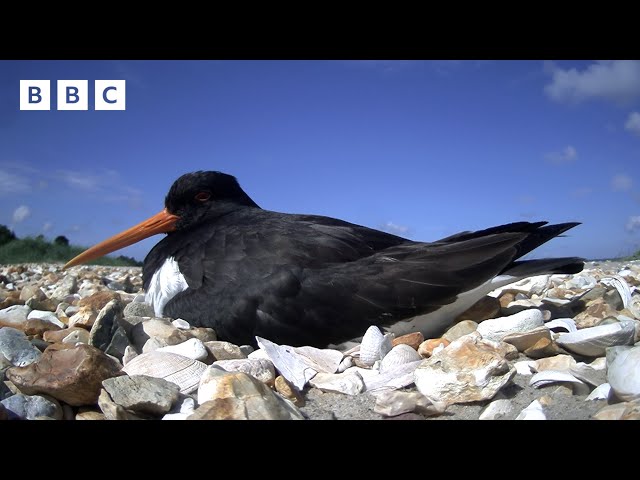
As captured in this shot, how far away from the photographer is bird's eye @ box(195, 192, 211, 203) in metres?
3.79

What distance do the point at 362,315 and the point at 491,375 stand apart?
38.2 inches

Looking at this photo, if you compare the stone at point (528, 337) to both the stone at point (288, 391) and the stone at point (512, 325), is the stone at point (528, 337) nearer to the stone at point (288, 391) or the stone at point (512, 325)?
the stone at point (512, 325)

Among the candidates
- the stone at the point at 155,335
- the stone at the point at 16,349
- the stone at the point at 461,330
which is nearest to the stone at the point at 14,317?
the stone at the point at 16,349

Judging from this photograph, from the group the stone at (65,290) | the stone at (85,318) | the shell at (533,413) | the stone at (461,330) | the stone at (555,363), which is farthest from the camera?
the stone at (65,290)

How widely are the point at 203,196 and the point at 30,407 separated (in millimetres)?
2419

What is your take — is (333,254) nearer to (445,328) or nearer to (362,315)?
(362,315)

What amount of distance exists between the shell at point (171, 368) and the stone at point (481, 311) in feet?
4.95

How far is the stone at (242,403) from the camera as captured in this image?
131 centimetres

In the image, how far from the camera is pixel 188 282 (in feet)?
9.48

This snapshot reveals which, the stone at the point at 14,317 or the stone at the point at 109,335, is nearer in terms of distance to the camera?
the stone at the point at 109,335

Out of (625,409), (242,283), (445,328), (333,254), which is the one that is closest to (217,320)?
(242,283)

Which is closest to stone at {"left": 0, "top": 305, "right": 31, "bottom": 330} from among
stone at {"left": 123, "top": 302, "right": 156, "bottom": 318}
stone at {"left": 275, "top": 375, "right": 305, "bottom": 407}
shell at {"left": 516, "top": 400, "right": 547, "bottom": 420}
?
stone at {"left": 123, "top": 302, "right": 156, "bottom": 318}

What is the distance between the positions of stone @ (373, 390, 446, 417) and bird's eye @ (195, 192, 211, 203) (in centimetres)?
258

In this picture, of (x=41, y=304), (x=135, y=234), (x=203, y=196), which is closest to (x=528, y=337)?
(x=203, y=196)
